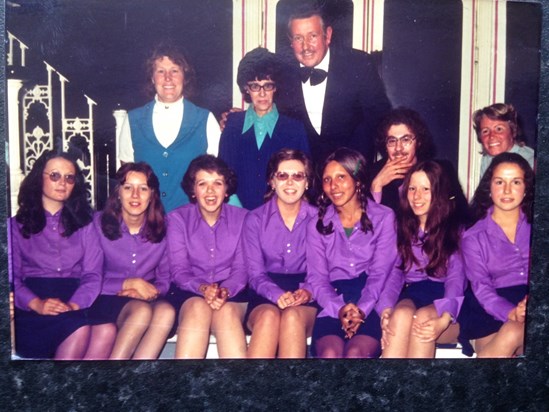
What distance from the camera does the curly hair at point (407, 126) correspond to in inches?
127

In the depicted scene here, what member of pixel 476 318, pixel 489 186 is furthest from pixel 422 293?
pixel 489 186

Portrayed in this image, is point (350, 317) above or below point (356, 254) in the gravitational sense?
below

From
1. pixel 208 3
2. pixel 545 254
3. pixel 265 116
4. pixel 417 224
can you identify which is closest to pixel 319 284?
pixel 417 224

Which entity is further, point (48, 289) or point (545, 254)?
point (545, 254)

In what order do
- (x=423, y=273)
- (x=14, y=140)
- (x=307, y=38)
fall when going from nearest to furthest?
(x=14, y=140), (x=307, y=38), (x=423, y=273)

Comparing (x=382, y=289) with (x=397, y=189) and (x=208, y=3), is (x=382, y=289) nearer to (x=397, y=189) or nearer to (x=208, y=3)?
(x=397, y=189)

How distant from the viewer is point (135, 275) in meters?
3.19

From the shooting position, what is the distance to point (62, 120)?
3074 mm

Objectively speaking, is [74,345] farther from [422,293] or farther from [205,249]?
[422,293]

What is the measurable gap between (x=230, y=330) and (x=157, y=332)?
0.32m

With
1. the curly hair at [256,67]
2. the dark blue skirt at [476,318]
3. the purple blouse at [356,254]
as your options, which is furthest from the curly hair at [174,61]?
the dark blue skirt at [476,318]

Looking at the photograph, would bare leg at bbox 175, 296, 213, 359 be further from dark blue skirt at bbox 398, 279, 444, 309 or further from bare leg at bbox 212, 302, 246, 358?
dark blue skirt at bbox 398, 279, 444, 309

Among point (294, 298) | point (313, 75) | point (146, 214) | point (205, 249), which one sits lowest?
point (294, 298)

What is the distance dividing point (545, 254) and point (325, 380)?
118 cm
